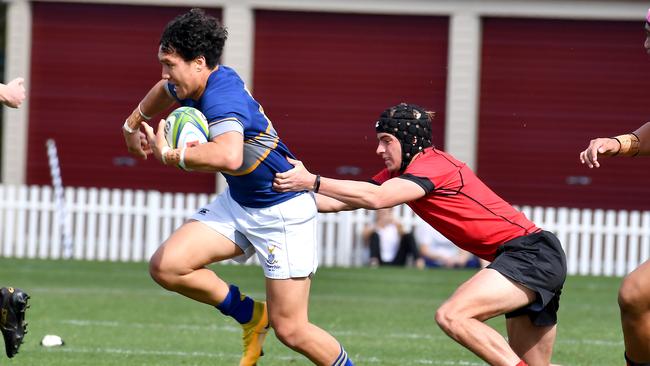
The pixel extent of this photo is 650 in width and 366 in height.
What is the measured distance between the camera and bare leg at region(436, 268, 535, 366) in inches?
266

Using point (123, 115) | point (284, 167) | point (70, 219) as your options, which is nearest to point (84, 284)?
point (70, 219)

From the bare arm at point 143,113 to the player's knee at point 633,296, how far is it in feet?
8.99

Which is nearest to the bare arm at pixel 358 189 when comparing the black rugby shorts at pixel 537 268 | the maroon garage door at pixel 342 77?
the black rugby shorts at pixel 537 268

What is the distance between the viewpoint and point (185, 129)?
696 centimetres

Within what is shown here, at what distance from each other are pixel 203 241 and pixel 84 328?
12.5 ft

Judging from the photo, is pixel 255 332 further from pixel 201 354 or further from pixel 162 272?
pixel 201 354

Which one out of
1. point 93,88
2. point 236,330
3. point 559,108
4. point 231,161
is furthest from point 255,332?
point 93,88

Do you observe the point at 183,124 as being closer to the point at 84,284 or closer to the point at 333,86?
the point at 84,284

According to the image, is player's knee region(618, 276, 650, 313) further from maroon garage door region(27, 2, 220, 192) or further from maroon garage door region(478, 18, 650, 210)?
maroon garage door region(27, 2, 220, 192)

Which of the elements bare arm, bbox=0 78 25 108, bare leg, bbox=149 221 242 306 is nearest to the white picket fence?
bare leg, bbox=149 221 242 306

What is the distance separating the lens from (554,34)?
2098 cm

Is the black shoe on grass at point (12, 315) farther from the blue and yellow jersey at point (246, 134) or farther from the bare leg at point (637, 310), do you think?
the bare leg at point (637, 310)

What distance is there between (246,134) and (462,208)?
Answer: 120cm

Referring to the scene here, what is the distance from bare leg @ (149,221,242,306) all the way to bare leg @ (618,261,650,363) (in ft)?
7.02
